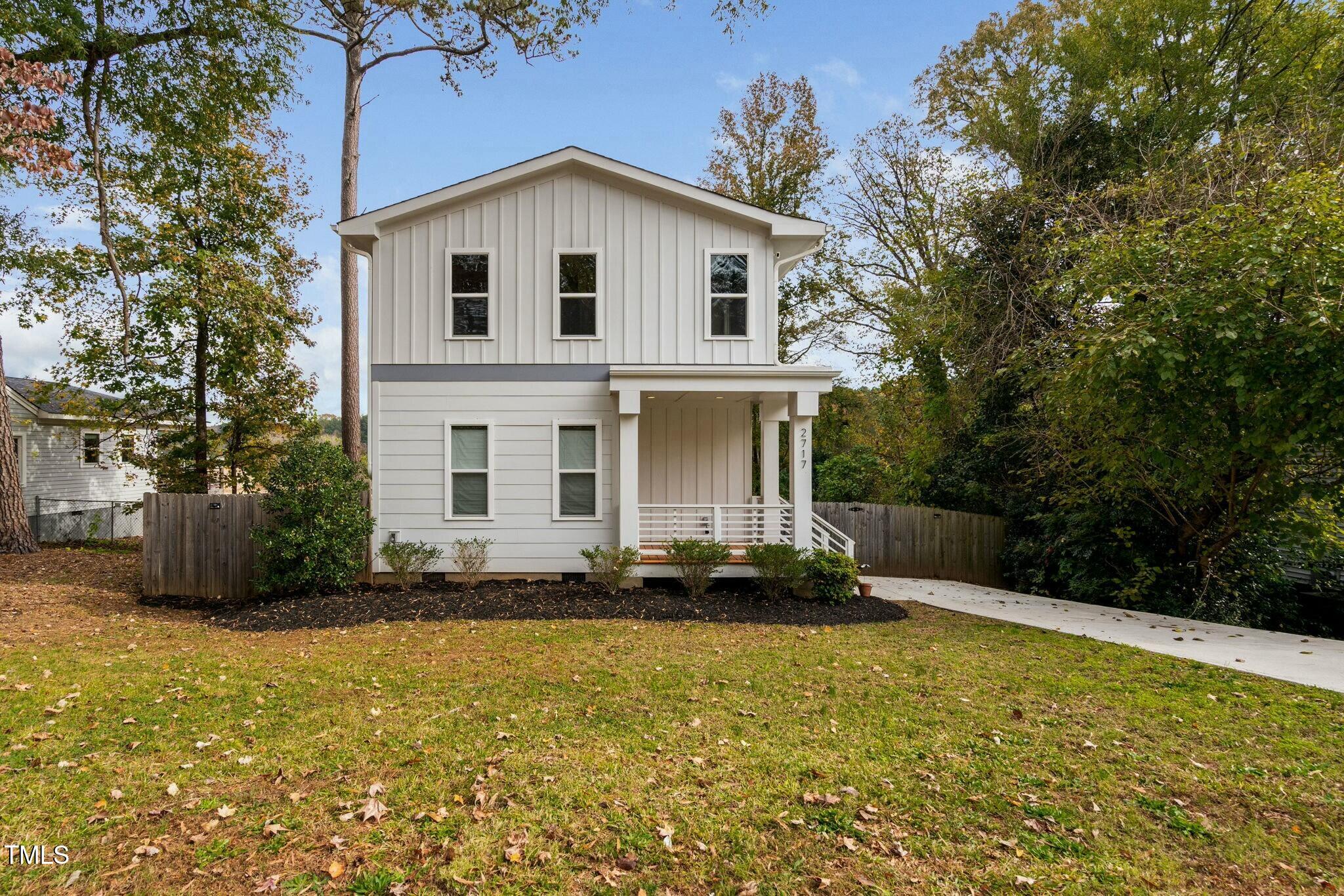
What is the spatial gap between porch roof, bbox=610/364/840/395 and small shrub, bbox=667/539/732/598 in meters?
2.29

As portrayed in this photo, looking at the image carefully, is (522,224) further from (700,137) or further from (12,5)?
(700,137)

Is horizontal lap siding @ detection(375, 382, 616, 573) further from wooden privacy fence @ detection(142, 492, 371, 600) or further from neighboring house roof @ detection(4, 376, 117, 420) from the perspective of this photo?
neighboring house roof @ detection(4, 376, 117, 420)

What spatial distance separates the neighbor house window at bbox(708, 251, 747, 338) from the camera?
33.6ft

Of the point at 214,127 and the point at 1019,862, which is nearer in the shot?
the point at 1019,862

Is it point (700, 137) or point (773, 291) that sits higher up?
point (700, 137)

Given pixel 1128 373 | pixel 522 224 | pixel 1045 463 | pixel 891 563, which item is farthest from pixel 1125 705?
pixel 522 224

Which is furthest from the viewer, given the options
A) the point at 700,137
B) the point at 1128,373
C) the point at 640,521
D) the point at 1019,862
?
the point at 700,137

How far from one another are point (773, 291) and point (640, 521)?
4.43 metres

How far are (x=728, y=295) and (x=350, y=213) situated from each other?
8312mm

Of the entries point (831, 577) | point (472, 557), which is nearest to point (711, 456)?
point (831, 577)

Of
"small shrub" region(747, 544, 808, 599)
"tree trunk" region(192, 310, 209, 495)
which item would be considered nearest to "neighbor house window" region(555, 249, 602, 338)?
"small shrub" region(747, 544, 808, 599)

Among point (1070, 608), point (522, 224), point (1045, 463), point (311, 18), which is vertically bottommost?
point (1070, 608)

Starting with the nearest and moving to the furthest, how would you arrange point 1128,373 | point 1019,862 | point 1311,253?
point 1019,862 → point 1311,253 → point 1128,373

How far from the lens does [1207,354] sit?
7.70 m
